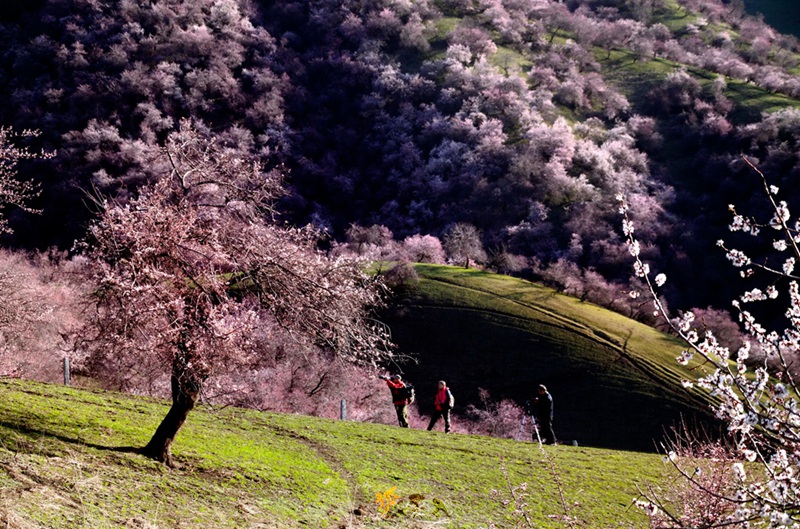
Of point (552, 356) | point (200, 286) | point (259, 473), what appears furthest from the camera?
point (552, 356)

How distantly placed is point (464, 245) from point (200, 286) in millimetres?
49583

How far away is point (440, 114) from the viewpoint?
79.4 metres

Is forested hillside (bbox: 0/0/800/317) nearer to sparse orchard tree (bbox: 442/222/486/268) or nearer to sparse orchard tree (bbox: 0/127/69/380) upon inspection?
sparse orchard tree (bbox: 442/222/486/268)

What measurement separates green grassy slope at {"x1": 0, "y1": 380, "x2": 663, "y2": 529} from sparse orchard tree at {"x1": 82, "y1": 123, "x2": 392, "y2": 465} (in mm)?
1319

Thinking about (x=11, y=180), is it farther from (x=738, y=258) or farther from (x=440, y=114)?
(x=440, y=114)

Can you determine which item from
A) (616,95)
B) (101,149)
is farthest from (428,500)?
(616,95)

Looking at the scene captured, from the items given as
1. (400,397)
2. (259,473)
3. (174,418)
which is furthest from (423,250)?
(174,418)

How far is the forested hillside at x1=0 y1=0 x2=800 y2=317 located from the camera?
64375 mm

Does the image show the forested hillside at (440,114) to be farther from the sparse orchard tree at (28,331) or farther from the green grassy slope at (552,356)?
the sparse orchard tree at (28,331)

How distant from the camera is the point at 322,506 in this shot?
9.92 metres

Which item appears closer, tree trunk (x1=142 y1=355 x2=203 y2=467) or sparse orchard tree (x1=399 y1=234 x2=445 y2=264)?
tree trunk (x1=142 y1=355 x2=203 y2=467)

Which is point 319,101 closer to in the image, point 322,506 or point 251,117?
point 251,117

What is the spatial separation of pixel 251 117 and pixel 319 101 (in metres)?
10.3

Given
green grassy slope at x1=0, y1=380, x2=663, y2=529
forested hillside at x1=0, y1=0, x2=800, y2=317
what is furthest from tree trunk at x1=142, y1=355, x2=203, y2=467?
forested hillside at x1=0, y1=0, x2=800, y2=317
